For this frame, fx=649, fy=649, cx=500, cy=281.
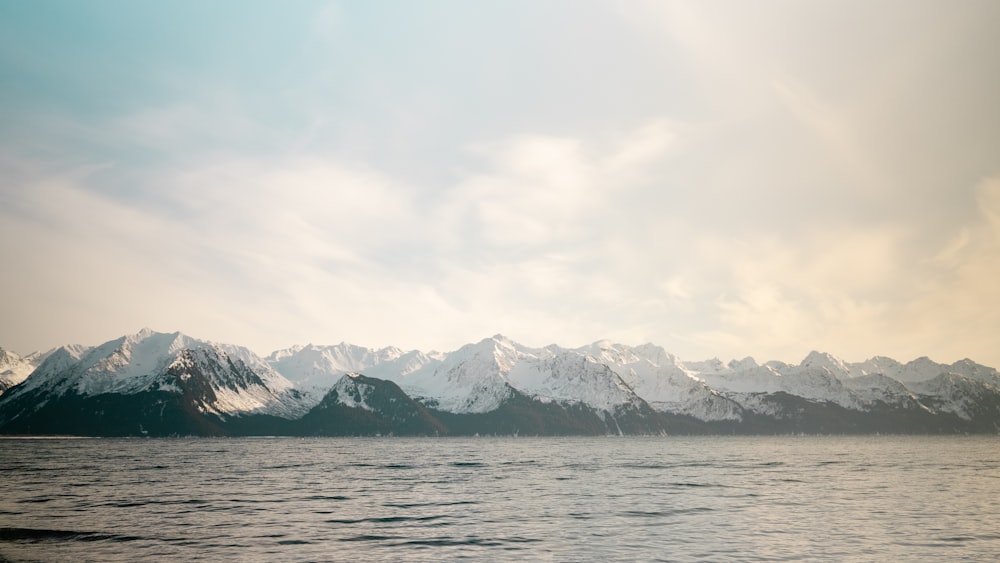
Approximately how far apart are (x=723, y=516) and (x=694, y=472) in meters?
63.2

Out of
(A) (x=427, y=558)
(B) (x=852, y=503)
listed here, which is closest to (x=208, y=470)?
(A) (x=427, y=558)

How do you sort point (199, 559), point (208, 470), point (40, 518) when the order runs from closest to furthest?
point (199, 559) → point (40, 518) → point (208, 470)

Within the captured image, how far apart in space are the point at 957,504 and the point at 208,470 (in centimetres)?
12057

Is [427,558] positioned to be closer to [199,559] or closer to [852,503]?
[199,559]

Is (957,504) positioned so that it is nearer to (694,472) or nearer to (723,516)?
(723,516)

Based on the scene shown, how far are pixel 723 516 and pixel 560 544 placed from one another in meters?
21.4

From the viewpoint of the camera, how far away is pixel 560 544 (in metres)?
46.9

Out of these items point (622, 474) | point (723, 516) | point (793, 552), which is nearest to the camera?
point (793, 552)

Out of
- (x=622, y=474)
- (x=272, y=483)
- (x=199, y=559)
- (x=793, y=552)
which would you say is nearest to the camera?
(x=199, y=559)

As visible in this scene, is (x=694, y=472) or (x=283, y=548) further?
(x=694, y=472)

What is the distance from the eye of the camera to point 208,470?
414 feet

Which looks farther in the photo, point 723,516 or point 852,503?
point 852,503

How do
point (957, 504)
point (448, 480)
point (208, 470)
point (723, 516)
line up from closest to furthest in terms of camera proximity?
1. point (723, 516)
2. point (957, 504)
3. point (448, 480)
4. point (208, 470)

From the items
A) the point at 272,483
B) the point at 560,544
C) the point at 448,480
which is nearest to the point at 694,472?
the point at 448,480
